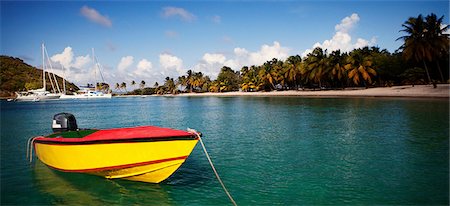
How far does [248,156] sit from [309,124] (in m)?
11.6

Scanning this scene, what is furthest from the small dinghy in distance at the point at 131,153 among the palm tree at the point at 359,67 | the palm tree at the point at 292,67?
the palm tree at the point at 292,67

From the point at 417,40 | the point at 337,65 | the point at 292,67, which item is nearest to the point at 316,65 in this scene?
the point at 337,65

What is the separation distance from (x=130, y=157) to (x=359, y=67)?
213ft

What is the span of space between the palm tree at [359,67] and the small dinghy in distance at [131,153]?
6280cm

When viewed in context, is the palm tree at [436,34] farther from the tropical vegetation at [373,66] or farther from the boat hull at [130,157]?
the boat hull at [130,157]

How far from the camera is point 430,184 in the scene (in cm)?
856

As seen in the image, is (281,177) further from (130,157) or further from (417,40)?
(417,40)

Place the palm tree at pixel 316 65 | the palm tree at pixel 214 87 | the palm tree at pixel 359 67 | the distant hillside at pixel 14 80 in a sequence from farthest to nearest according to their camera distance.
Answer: the distant hillside at pixel 14 80
the palm tree at pixel 214 87
the palm tree at pixel 316 65
the palm tree at pixel 359 67

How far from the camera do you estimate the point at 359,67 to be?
62062 mm

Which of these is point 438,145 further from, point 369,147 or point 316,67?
point 316,67

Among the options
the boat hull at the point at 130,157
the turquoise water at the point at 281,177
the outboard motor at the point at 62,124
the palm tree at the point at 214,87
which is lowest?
the turquoise water at the point at 281,177

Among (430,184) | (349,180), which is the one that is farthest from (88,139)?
(430,184)

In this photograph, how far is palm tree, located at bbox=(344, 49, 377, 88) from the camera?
200 ft

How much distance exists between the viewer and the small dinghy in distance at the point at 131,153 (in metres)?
7.73
